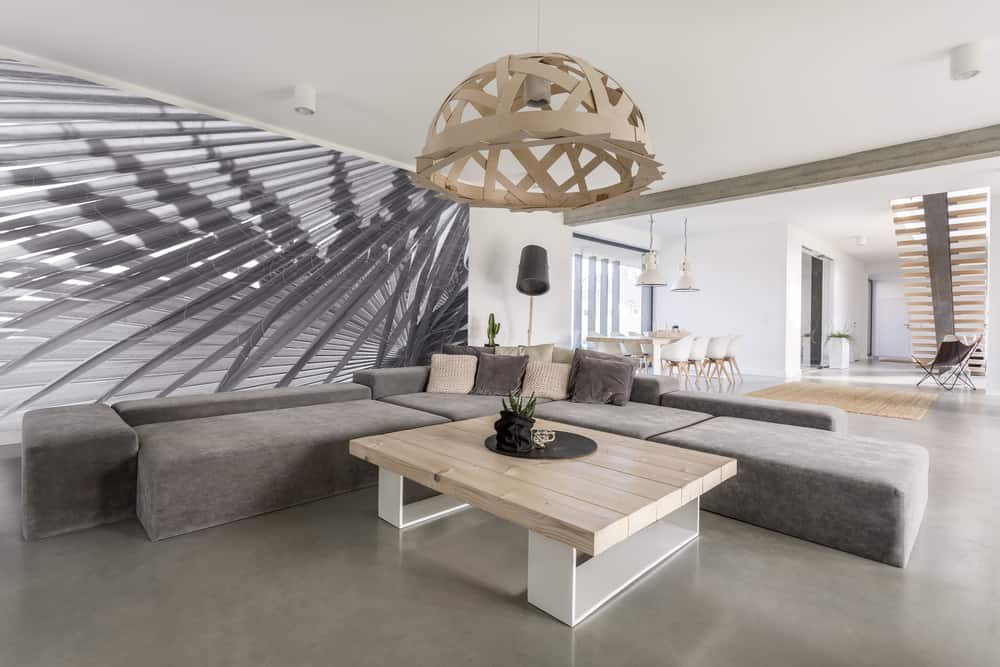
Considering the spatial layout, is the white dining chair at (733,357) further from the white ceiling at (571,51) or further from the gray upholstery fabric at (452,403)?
the gray upholstery fabric at (452,403)

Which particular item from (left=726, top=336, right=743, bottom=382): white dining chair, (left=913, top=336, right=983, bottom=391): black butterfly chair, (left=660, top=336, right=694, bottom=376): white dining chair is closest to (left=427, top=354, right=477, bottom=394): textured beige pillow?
(left=660, top=336, right=694, bottom=376): white dining chair

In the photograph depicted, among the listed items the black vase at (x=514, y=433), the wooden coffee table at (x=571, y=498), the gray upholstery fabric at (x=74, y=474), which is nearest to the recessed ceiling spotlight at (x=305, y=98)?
the gray upholstery fabric at (x=74, y=474)

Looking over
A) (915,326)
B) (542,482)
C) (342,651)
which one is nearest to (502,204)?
(542,482)

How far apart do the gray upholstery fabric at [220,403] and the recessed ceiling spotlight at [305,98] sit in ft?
6.82

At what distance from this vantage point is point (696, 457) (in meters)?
2.19

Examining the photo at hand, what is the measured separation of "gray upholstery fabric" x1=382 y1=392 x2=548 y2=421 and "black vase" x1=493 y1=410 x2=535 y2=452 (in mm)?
1025

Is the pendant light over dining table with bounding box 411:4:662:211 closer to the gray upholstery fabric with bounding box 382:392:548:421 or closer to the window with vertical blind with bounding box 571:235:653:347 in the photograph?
the gray upholstery fabric with bounding box 382:392:548:421

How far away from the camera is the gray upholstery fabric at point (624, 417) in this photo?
2.87m

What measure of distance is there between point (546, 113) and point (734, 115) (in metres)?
3.20

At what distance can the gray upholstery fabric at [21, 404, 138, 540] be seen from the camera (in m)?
2.11

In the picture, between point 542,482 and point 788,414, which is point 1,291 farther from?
point 788,414

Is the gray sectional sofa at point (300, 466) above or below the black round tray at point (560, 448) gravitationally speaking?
below

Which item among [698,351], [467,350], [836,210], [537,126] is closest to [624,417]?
[467,350]

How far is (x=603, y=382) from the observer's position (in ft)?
12.1
